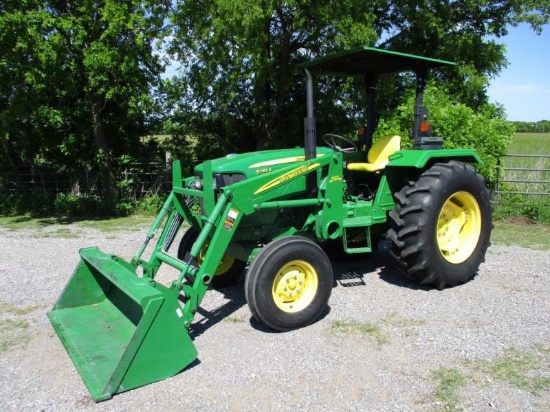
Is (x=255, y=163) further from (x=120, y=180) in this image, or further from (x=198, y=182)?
(x=120, y=180)

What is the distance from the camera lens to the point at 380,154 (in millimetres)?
5676

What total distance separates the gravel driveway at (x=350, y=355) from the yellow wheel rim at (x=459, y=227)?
422mm

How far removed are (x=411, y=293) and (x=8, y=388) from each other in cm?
380

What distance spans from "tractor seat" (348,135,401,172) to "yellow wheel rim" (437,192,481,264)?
2.78 feet

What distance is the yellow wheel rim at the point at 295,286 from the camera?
430 cm

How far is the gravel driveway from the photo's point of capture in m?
3.28

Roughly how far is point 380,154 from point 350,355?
2593 mm

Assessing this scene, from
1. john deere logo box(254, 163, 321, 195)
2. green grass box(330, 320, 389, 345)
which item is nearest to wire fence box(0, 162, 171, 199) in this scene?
john deere logo box(254, 163, 321, 195)

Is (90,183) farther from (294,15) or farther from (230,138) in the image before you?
(294,15)

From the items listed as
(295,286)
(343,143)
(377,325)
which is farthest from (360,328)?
(343,143)

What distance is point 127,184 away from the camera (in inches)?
459

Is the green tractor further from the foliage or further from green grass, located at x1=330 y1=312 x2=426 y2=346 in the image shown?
the foliage

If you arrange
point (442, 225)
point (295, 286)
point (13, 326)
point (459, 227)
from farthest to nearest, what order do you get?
point (459, 227), point (442, 225), point (13, 326), point (295, 286)

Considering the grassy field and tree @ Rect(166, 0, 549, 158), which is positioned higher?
tree @ Rect(166, 0, 549, 158)
